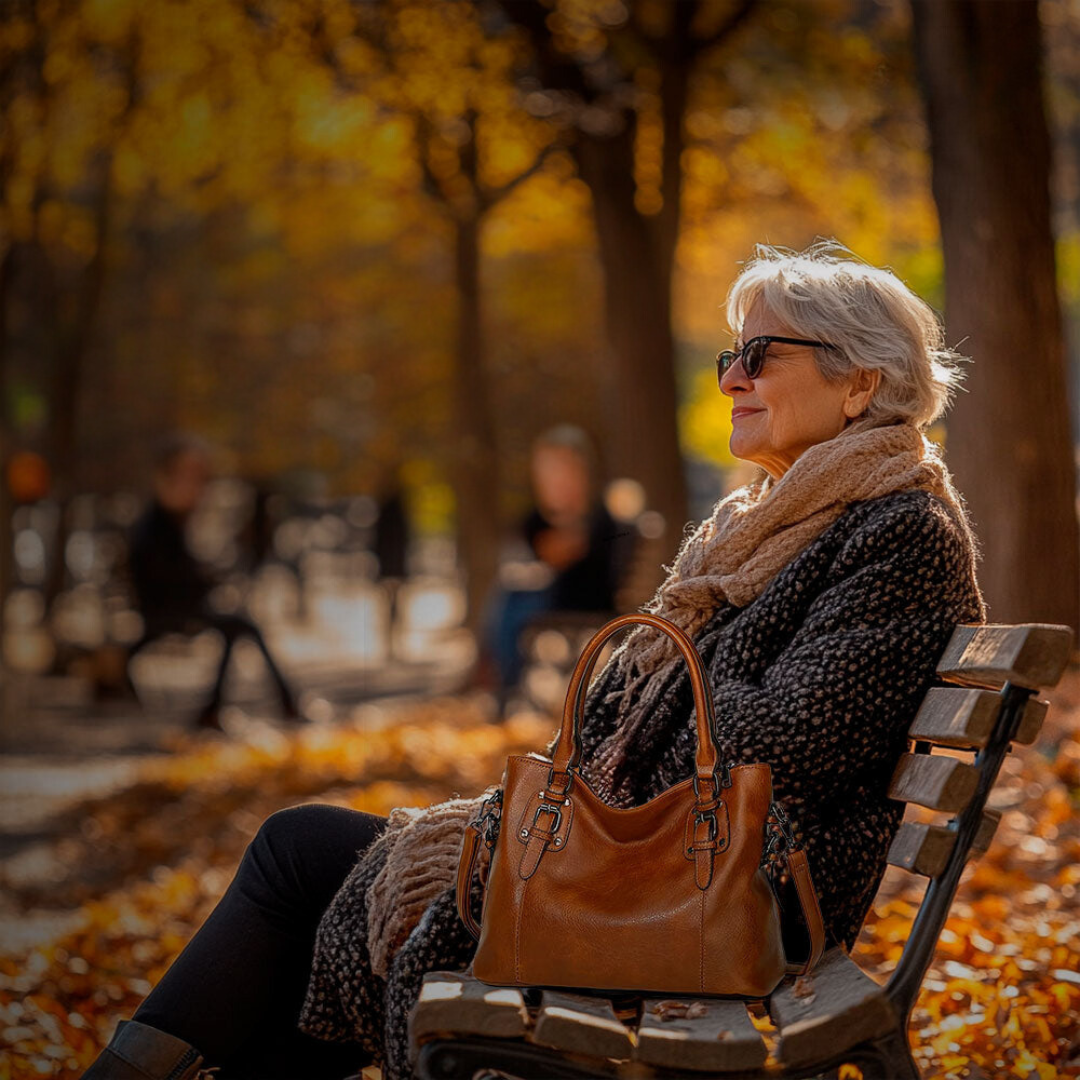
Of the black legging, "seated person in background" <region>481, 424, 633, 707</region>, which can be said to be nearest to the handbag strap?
the black legging

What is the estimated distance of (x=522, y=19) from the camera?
1102 cm

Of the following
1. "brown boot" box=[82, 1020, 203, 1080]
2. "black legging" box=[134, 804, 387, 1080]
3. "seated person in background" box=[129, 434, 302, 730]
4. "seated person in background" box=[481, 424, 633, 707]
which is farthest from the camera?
"seated person in background" box=[129, 434, 302, 730]

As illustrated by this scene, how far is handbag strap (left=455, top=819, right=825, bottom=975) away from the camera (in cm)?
278

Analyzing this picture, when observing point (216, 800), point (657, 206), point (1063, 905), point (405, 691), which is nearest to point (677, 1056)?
point (1063, 905)

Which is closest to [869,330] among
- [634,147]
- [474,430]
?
[634,147]

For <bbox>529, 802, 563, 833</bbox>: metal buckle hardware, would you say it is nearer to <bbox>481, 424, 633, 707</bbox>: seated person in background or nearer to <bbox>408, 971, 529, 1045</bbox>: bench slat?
<bbox>408, 971, 529, 1045</bbox>: bench slat

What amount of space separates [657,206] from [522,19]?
1.92m

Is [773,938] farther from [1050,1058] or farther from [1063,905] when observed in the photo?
[1063,905]

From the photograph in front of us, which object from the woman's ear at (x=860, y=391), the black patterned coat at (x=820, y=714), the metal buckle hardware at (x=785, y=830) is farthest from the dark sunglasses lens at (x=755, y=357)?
the metal buckle hardware at (x=785, y=830)

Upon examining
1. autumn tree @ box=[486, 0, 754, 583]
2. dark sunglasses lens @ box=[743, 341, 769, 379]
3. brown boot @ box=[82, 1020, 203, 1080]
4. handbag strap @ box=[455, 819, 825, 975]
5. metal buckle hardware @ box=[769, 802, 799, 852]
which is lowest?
brown boot @ box=[82, 1020, 203, 1080]

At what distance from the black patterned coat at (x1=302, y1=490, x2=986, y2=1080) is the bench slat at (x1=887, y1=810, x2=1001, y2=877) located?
0.38 feet

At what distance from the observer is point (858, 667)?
9.66 ft

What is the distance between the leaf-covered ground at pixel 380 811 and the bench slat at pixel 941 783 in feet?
3.60

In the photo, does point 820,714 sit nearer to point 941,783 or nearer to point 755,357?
point 941,783
